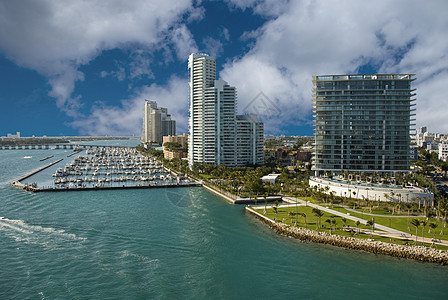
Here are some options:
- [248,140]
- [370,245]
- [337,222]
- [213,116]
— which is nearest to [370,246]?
[370,245]

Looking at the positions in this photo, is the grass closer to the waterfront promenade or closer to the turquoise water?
the waterfront promenade

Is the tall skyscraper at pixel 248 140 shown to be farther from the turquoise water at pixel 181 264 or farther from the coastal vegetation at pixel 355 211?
the turquoise water at pixel 181 264

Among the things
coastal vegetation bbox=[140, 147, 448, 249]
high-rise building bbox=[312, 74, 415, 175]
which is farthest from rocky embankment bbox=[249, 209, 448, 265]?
high-rise building bbox=[312, 74, 415, 175]

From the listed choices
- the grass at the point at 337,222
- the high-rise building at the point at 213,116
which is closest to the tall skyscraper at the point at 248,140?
the high-rise building at the point at 213,116

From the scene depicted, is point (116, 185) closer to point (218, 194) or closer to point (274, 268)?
point (218, 194)

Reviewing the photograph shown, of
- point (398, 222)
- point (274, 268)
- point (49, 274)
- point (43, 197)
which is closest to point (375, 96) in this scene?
point (398, 222)
